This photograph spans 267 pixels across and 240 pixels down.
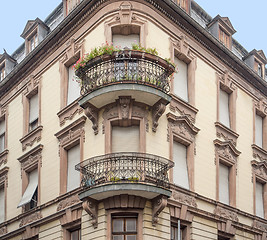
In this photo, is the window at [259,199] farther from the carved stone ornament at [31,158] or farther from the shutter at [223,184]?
the carved stone ornament at [31,158]

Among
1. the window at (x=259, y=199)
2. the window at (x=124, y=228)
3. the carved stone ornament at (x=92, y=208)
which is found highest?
the window at (x=259, y=199)

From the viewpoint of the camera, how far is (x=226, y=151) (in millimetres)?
24625

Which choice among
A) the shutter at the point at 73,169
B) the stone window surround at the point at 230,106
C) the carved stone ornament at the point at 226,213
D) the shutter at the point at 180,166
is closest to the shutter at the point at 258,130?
the stone window surround at the point at 230,106

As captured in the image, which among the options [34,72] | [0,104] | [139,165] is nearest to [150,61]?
[139,165]

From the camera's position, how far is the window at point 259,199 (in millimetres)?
26909

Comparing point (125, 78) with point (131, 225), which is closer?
point (131, 225)

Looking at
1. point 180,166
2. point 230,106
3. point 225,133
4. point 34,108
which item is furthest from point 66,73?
point 230,106

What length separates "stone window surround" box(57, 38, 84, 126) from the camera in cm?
2267

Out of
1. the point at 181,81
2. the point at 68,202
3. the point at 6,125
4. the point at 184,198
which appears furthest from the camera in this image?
the point at 6,125

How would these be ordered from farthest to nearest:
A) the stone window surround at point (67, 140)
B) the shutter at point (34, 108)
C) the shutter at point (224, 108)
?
the shutter at point (34, 108), the shutter at point (224, 108), the stone window surround at point (67, 140)

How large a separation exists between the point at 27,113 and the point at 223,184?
10.1 m

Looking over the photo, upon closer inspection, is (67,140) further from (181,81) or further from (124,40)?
(181,81)

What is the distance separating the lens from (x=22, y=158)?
25.5 metres

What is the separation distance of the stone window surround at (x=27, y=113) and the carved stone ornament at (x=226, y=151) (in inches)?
317
